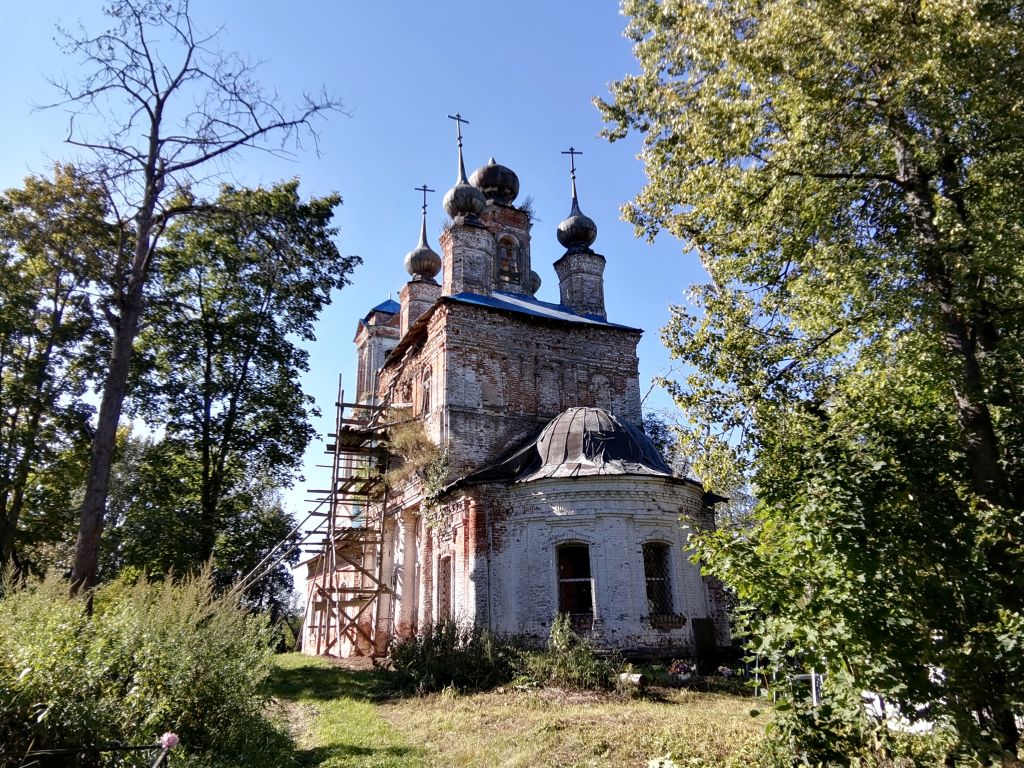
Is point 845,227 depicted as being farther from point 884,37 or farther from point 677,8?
point 677,8

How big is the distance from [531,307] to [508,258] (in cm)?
429

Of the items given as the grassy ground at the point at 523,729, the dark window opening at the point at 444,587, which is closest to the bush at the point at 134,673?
the grassy ground at the point at 523,729

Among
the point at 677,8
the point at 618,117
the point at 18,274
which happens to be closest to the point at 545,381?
the point at 618,117

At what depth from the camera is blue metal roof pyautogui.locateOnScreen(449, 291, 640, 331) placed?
19.8 meters

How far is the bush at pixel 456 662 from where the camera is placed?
501 inches

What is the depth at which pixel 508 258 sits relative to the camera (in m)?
24.8

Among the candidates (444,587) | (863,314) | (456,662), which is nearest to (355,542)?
(444,587)

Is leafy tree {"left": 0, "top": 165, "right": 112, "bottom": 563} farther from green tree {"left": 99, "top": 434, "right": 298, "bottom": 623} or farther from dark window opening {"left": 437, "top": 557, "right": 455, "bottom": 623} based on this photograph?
dark window opening {"left": 437, "top": 557, "right": 455, "bottom": 623}

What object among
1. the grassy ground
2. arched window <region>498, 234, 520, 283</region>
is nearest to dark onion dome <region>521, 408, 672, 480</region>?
the grassy ground

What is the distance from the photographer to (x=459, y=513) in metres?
16.4

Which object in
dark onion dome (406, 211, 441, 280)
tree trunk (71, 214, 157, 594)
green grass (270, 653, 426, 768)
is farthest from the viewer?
dark onion dome (406, 211, 441, 280)

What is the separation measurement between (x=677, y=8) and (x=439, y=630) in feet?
40.4

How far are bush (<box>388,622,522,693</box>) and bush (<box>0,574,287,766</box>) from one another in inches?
180

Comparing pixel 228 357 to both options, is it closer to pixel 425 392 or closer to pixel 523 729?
pixel 425 392
